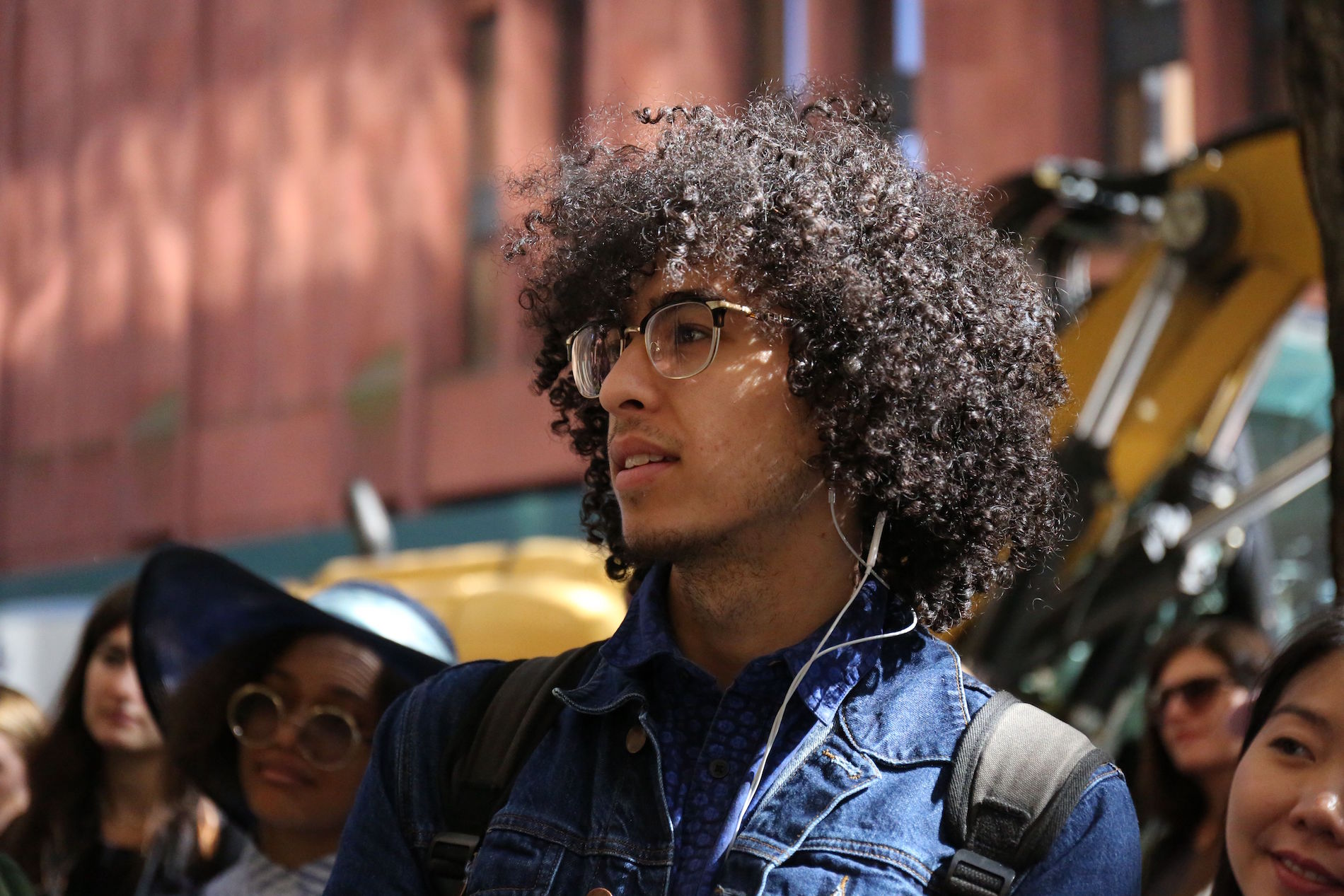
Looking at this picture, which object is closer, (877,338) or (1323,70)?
(877,338)

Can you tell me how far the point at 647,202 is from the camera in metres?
2.32

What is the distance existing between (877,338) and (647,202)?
1.30 feet

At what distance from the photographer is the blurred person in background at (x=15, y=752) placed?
4113 mm

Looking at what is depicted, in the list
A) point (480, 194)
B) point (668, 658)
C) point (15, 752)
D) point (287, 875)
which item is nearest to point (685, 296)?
point (668, 658)

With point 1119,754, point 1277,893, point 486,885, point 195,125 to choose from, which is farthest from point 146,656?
point 195,125

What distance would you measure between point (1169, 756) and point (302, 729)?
2.13 metres

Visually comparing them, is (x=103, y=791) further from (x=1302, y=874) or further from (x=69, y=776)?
(x=1302, y=874)

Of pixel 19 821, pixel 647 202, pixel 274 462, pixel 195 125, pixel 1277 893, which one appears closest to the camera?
pixel 1277 893

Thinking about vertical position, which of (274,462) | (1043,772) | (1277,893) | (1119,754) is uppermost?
(1043,772)

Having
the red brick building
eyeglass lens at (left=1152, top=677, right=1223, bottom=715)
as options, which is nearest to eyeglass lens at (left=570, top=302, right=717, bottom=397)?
eyeglass lens at (left=1152, top=677, right=1223, bottom=715)

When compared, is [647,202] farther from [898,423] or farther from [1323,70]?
[1323,70]

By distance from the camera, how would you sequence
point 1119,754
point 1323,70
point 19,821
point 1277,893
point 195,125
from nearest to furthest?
point 1277,893 < point 1323,70 < point 19,821 < point 1119,754 < point 195,125

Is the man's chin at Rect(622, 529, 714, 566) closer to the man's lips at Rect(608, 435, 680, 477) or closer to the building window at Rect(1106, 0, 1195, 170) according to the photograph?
the man's lips at Rect(608, 435, 680, 477)

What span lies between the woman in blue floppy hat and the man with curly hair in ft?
2.42
